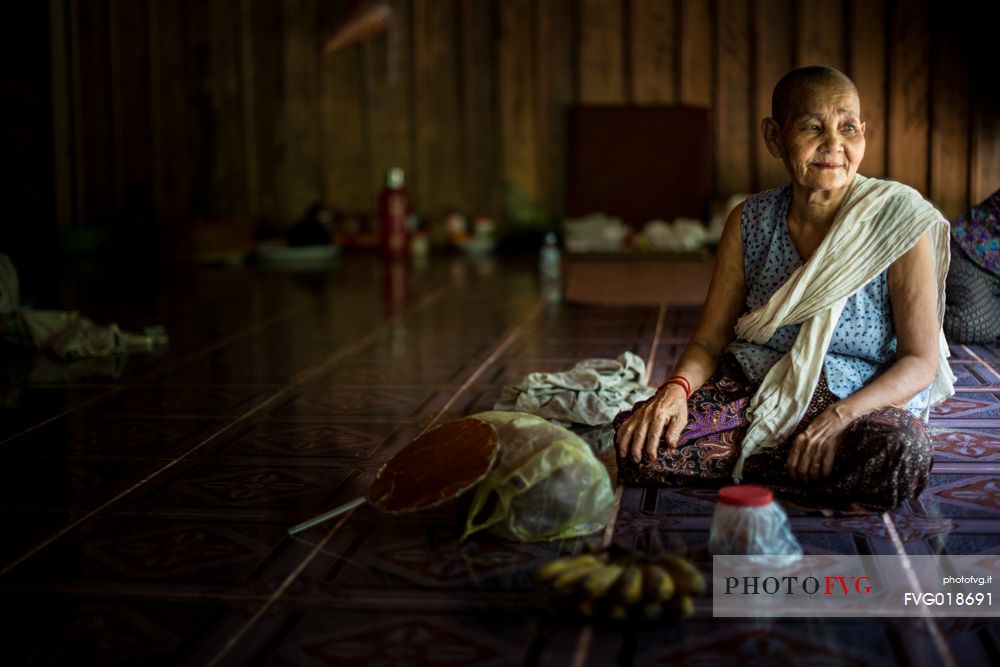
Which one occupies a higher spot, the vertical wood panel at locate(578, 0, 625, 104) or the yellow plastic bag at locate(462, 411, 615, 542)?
the vertical wood panel at locate(578, 0, 625, 104)

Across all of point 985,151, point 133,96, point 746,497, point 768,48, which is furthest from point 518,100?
point 746,497

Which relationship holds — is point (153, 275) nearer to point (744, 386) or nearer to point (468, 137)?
point (468, 137)

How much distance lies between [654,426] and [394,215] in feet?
19.4

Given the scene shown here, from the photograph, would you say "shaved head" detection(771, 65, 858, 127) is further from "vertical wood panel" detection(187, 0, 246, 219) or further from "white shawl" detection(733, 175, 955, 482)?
"vertical wood panel" detection(187, 0, 246, 219)

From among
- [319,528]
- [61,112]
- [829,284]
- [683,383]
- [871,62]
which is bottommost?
[319,528]

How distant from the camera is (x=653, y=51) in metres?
8.30

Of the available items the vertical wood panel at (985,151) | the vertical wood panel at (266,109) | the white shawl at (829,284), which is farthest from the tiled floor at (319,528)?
the vertical wood panel at (985,151)

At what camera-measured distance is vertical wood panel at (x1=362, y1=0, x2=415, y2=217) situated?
849 centimetres

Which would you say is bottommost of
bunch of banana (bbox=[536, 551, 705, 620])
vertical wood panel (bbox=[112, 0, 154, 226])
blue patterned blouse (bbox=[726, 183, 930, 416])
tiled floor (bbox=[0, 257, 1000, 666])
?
tiled floor (bbox=[0, 257, 1000, 666])

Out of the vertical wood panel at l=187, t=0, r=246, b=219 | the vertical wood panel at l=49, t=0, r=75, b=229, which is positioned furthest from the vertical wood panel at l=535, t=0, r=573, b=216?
the vertical wood panel at l=49, t=0, r=75, b=229

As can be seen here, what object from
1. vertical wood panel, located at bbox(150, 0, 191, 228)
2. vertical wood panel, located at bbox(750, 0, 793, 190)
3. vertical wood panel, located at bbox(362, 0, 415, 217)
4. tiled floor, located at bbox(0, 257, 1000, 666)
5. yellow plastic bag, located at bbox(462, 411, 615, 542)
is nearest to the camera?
tiled floor, located at bbox(0, 257, 1000, 666)

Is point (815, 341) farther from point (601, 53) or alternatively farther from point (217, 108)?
point (217, 108)

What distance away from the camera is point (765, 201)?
2.71 m

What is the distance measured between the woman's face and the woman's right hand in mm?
543
